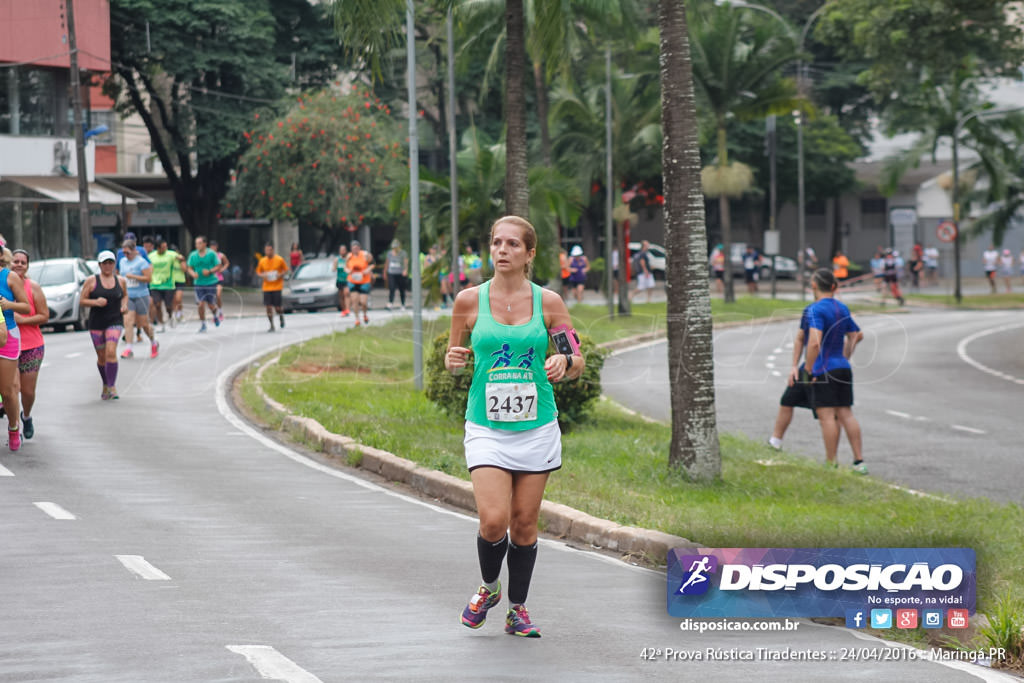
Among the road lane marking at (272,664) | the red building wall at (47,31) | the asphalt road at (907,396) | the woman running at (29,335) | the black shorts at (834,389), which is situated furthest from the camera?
the red building wall at (47,31)

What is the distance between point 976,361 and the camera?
1131 inches

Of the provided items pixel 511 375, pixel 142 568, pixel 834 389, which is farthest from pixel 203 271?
pixel 511 375

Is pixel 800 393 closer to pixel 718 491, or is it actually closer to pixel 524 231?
pixel 718 491

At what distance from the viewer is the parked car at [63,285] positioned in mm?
31469

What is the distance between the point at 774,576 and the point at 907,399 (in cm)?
1517

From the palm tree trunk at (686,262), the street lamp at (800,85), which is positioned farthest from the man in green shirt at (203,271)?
the palm tree trunk at (686,262)

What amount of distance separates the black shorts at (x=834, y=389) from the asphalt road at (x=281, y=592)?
4.04 meters

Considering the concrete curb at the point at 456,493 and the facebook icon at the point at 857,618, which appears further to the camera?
the concrete curb at the point at 456,493

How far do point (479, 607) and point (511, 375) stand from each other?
111 cm

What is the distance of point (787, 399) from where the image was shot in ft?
46.9

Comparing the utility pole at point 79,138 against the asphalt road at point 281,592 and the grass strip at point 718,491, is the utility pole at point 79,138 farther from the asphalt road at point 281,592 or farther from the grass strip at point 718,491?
the asphalt road at point 281,592

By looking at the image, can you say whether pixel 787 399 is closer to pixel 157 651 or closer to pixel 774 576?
pixel 774 576

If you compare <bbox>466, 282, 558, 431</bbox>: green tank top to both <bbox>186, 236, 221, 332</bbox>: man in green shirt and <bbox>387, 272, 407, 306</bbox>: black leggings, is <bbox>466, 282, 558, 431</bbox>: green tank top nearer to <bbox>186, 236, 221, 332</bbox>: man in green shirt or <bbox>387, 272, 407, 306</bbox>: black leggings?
<bbox>186, 236, 221, 332</bbox>: man in green shirt

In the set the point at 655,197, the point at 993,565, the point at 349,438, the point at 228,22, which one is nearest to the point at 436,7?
the point at 349,438
